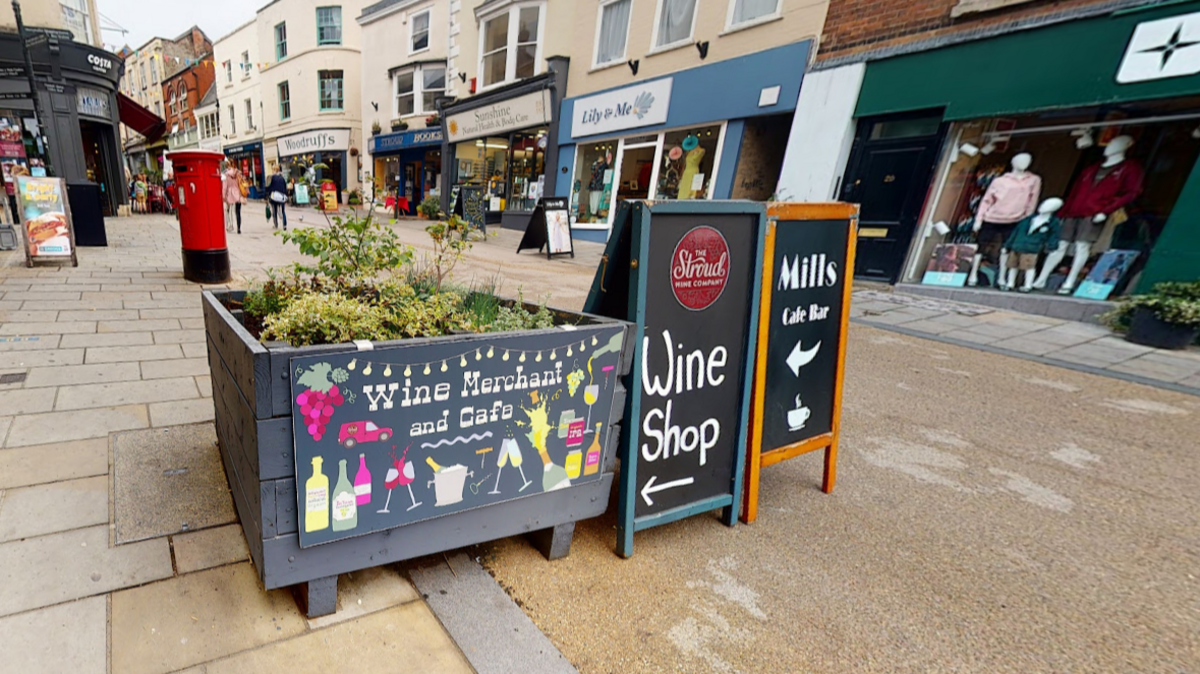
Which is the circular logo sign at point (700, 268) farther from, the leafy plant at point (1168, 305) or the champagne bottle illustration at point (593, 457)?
the leafy plant at point (1168, 305)

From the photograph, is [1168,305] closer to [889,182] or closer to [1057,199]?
[1057,199]

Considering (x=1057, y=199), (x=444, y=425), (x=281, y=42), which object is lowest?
(x=444, y=425)

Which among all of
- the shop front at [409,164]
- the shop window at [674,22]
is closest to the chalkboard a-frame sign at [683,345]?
the shop window at [674,22]

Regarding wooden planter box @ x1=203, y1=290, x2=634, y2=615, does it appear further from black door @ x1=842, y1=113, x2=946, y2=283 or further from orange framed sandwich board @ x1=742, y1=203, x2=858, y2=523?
black door @ x1=842, y1=113, x2=946, y2=283

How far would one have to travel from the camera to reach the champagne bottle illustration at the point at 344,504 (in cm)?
153

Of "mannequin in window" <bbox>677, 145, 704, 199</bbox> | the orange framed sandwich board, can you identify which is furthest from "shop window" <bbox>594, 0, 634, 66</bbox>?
the orange framed sandwich board

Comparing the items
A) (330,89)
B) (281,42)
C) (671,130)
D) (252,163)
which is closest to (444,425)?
(671,130)

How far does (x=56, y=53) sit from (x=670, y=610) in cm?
1760

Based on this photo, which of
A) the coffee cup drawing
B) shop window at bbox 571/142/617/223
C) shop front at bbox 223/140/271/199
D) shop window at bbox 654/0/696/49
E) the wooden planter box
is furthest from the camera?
shop front at bbox 223/140/271/199

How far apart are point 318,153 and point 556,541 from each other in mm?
27362

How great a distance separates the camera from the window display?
6207 mm

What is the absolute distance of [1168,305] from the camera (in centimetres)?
529

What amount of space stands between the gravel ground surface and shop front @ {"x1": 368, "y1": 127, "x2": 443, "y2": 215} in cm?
1923

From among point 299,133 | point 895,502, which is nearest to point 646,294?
point 895,502
